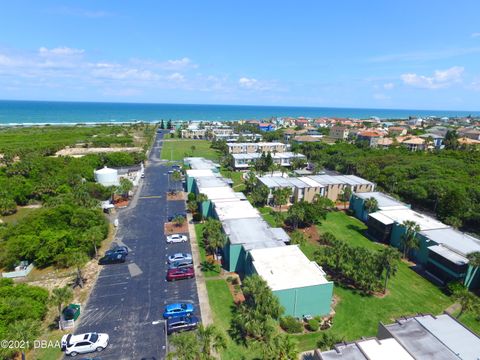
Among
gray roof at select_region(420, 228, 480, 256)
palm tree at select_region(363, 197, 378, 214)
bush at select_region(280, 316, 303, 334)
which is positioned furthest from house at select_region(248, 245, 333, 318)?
palm tree at select_region(363, 197, 378, 214)

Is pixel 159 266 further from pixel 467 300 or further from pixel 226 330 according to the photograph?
pixel 467 300

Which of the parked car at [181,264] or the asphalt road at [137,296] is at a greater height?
the parked car at [181,264]

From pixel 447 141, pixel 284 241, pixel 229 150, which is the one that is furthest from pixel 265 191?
pixel 447 141

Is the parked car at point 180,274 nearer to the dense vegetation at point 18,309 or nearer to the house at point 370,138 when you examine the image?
the dense vegetation at point 18,309

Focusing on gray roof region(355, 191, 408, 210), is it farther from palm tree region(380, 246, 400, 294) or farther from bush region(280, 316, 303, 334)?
bush region(280, 316, 303, 334)

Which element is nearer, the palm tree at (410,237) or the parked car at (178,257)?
the parked car at (178,257)

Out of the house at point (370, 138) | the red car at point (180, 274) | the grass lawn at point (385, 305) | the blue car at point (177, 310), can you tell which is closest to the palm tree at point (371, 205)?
the grass lawn at point (385, 305)

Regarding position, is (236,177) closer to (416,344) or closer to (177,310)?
(177,310)
